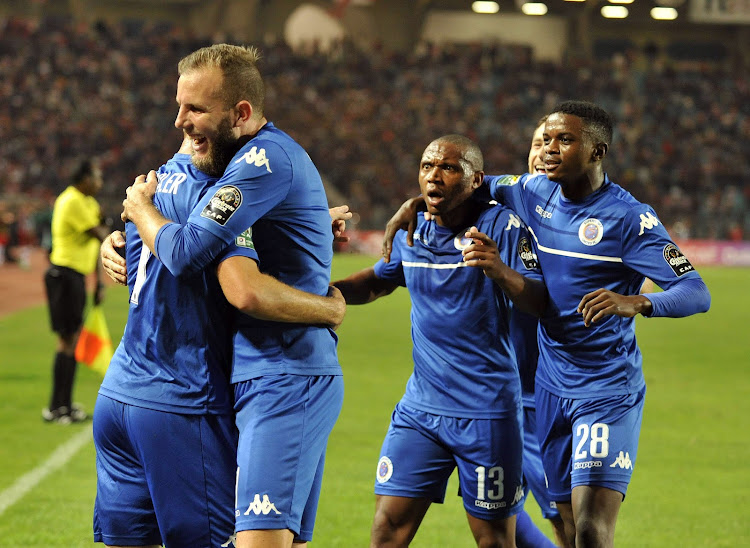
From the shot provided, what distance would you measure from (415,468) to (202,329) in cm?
151

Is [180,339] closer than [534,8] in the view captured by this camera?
Yes

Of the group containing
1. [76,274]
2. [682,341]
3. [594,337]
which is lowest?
[682,341]

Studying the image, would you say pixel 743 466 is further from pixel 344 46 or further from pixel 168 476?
pixel 344 46

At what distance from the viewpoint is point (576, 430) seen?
176 inches

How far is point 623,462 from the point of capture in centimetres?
438

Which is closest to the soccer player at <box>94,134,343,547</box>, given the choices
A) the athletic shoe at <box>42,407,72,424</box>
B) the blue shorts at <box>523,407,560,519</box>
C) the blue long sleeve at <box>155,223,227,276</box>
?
the blue long sleeve at <box>155,223,227,276</box>

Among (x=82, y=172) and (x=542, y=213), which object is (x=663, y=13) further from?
(x=542, y=213)

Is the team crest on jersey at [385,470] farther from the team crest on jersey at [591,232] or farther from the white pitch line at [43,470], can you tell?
the white pitch line at [43,470]

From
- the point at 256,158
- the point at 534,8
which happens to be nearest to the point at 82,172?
the point at 256,158

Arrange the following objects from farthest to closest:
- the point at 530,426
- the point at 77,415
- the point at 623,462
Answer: the point at 77,415 → the point at 530,426 → the point at 623,462

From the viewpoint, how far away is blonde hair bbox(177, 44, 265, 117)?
10.7 ft

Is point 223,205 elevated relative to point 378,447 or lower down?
elevated

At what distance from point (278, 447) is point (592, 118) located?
89.2 inches

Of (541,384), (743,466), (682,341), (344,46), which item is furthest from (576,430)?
(344,46)
